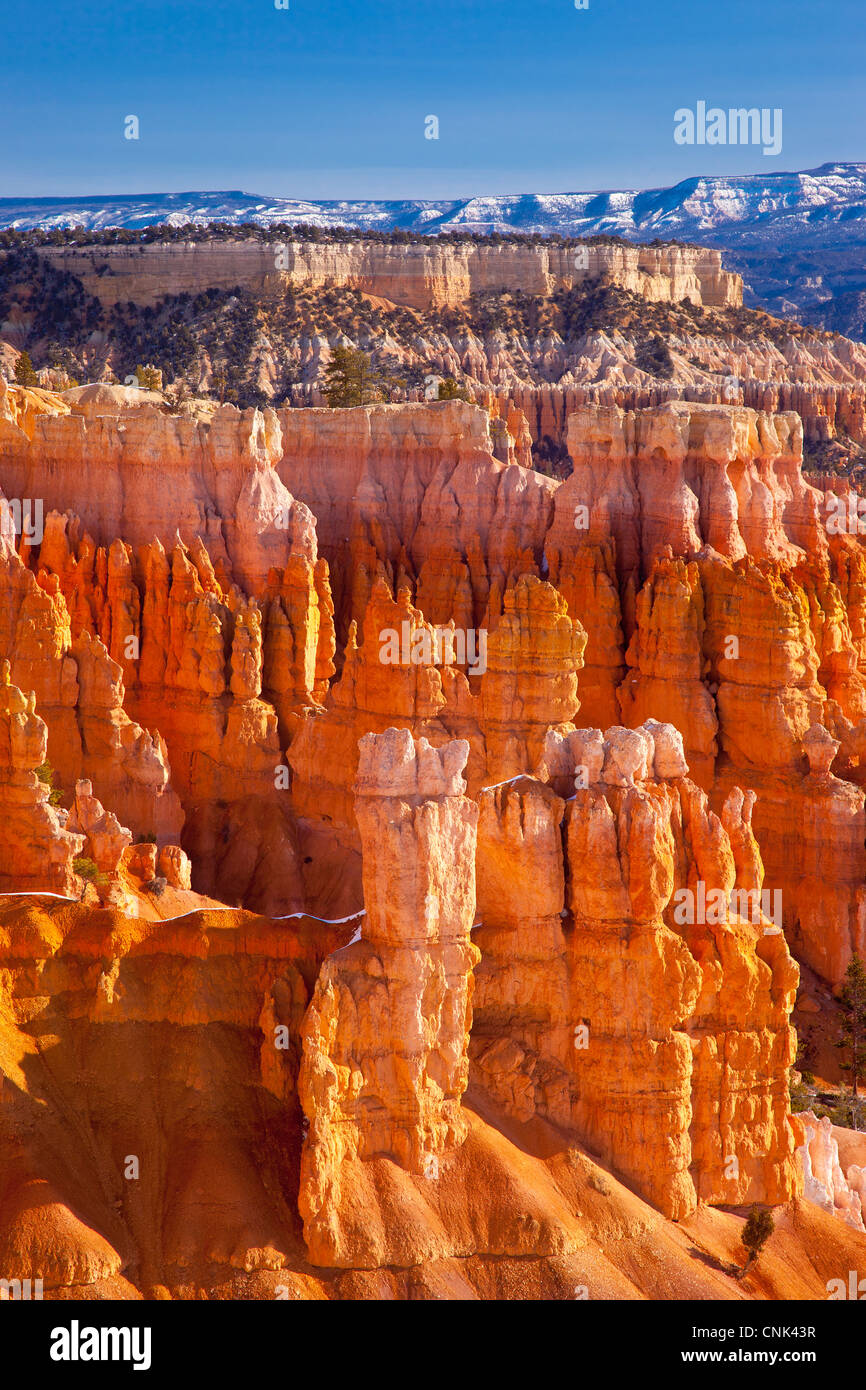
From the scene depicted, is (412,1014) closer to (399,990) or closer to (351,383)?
(399,990)

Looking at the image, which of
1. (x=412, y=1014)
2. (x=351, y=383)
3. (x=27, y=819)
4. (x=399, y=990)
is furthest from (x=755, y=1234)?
(x=351, y=383)

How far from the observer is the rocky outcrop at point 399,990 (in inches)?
1032

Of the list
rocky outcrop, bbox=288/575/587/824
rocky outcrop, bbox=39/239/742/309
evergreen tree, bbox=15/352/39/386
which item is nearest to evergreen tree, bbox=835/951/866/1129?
rocky outcrop, bbox=288/575/587/824

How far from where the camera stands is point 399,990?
87.0 feet

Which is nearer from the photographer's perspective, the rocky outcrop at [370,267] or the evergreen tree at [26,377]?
the evergreen tree at [26,377]

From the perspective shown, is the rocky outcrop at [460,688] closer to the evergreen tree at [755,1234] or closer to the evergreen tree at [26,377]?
the evergreen tree at [755,1234]

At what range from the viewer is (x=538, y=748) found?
4000cm

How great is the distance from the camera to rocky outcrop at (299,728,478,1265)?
26.2 m

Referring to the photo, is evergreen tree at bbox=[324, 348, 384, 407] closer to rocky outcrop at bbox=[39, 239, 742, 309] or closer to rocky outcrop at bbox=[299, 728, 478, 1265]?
rocky outcrop at bbox=[39, 239, 742, 309]

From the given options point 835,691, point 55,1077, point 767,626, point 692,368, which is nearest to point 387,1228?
point 55,1077

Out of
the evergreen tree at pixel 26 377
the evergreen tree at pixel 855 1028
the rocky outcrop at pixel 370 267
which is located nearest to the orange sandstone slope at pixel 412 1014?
the evergreen tree at pixel 855 1028

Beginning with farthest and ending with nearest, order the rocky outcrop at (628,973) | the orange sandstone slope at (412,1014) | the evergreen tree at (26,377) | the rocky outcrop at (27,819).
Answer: the evergreen tree at (26,377) < the rocky outcrop at (27,819) < the rocky outcrop at (628,973) < the orange sandstone slope at (412,1014)

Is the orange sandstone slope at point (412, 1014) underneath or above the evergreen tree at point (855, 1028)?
above

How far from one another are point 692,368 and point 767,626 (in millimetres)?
96854
